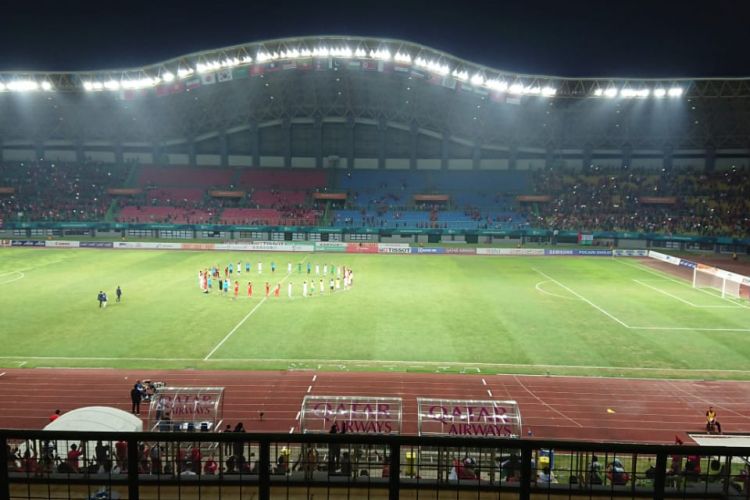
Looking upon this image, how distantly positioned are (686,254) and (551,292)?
3254 cm

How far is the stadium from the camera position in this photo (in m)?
7.00

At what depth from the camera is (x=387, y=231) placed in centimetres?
6819

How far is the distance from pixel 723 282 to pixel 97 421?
42.2 meters

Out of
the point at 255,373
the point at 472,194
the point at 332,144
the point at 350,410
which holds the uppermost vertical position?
the point at 332,144

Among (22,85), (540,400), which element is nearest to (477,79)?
(540,400)

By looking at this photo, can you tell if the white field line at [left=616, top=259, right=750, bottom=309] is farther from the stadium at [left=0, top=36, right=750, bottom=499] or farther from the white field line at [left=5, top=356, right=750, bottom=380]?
the white field line at [left=5, top=356, right=750, bottom=380]

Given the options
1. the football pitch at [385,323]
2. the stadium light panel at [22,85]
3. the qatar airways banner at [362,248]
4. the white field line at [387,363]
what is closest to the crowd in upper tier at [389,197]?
the qatar airways banner at [362,248]

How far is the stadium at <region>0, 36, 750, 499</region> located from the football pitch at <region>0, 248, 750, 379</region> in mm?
237

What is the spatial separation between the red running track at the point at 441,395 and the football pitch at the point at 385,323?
3.59ft

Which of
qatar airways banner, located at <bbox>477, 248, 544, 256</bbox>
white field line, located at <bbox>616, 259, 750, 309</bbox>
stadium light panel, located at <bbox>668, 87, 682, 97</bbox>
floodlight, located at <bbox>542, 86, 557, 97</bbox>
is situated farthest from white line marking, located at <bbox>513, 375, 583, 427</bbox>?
stadium light panel, located at <bbox>668, 87, 682, 97</bbox>

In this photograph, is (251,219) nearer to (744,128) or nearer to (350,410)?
(350,410)

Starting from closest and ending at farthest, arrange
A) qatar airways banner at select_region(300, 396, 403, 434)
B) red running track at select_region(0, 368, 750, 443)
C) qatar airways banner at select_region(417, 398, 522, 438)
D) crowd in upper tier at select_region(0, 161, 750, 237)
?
qatar airways banner at select_region(417, 398, 522, 438)
qatar airways banner at select_region(300, 396, 403, 434)
red running track at select_region(0, 368, 750, 443)
crowd in upper tier at select_region(0, 161, 750, 237)

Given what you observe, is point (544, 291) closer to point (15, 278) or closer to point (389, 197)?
point (15, 278)

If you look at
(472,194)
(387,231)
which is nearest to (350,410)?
(387,231)
